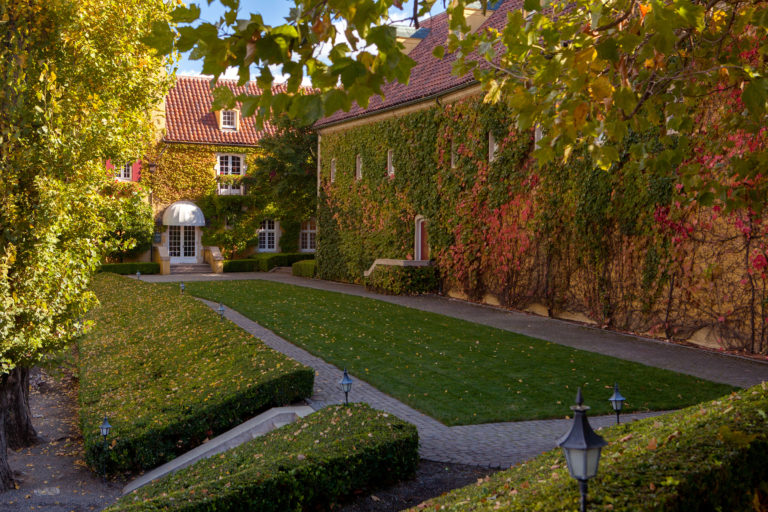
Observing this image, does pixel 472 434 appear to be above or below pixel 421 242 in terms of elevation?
below

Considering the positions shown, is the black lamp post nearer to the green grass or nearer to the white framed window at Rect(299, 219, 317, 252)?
the green grass

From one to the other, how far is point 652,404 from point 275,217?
32.0m

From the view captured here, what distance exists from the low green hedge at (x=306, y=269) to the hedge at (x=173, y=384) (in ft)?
48.5

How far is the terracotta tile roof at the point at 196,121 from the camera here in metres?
38.3

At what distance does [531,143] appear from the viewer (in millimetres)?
18172

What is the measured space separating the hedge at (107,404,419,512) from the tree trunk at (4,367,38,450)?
470 cm

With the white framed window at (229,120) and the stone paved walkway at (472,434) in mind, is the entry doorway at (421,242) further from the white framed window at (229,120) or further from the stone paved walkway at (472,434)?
the white framed window at (229,120)

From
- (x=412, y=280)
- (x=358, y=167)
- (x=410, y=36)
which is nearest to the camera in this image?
(x=412, y=280)

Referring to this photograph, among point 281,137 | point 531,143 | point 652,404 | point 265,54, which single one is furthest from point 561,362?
point 281,137

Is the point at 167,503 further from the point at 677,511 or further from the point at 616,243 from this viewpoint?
the point at 616,243

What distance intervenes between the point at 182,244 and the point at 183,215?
7.21 ft

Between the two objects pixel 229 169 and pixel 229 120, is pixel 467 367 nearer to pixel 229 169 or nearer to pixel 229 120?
pixel 229 169

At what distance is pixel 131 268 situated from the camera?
3359 cm

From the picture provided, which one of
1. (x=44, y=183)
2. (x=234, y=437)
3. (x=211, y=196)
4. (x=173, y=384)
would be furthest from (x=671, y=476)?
(x=211, y=196)
